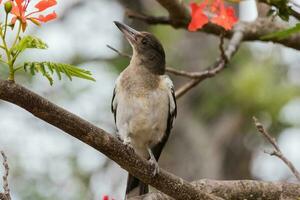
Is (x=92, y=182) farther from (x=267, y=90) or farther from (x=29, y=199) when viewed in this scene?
(x=267, y=90)

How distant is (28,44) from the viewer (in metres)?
2.83

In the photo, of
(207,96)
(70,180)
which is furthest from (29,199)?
(207,96)

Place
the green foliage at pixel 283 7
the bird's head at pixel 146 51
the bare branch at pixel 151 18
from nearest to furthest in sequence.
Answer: the green foliage at pixel 283 7 → the bare branch at pixel 151 18 → the bird's head at pixel 146 51

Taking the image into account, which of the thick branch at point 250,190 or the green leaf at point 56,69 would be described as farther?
the thick branch at point 250,190

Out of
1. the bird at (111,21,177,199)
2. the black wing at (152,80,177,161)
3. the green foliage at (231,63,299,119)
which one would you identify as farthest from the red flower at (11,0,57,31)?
the green foliage at (231,63,299,119)

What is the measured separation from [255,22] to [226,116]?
4.59 meters

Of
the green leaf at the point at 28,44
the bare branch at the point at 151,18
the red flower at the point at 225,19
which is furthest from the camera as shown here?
the bare branch at the point at 151,18

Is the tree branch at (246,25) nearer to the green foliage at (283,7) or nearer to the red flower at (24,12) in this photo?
the green foliage at (283,7)

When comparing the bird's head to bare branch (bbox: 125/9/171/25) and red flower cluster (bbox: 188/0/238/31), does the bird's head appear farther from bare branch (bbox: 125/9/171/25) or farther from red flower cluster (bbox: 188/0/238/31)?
red flower cluster (bbox: 188/0/238/31)

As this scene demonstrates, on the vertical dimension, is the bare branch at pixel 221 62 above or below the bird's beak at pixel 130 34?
above

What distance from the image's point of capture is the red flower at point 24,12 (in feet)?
9.53

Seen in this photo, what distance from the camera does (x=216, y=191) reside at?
166 inches

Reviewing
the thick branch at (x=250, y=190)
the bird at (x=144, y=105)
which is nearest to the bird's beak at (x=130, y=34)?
the bird at (x=144, y=105)

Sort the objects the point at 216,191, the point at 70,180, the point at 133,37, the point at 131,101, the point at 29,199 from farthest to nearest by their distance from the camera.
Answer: the point at 70,180 < the point at 29,199 < the point at 133,37 < the point at 131,101 < the point at 216,191
